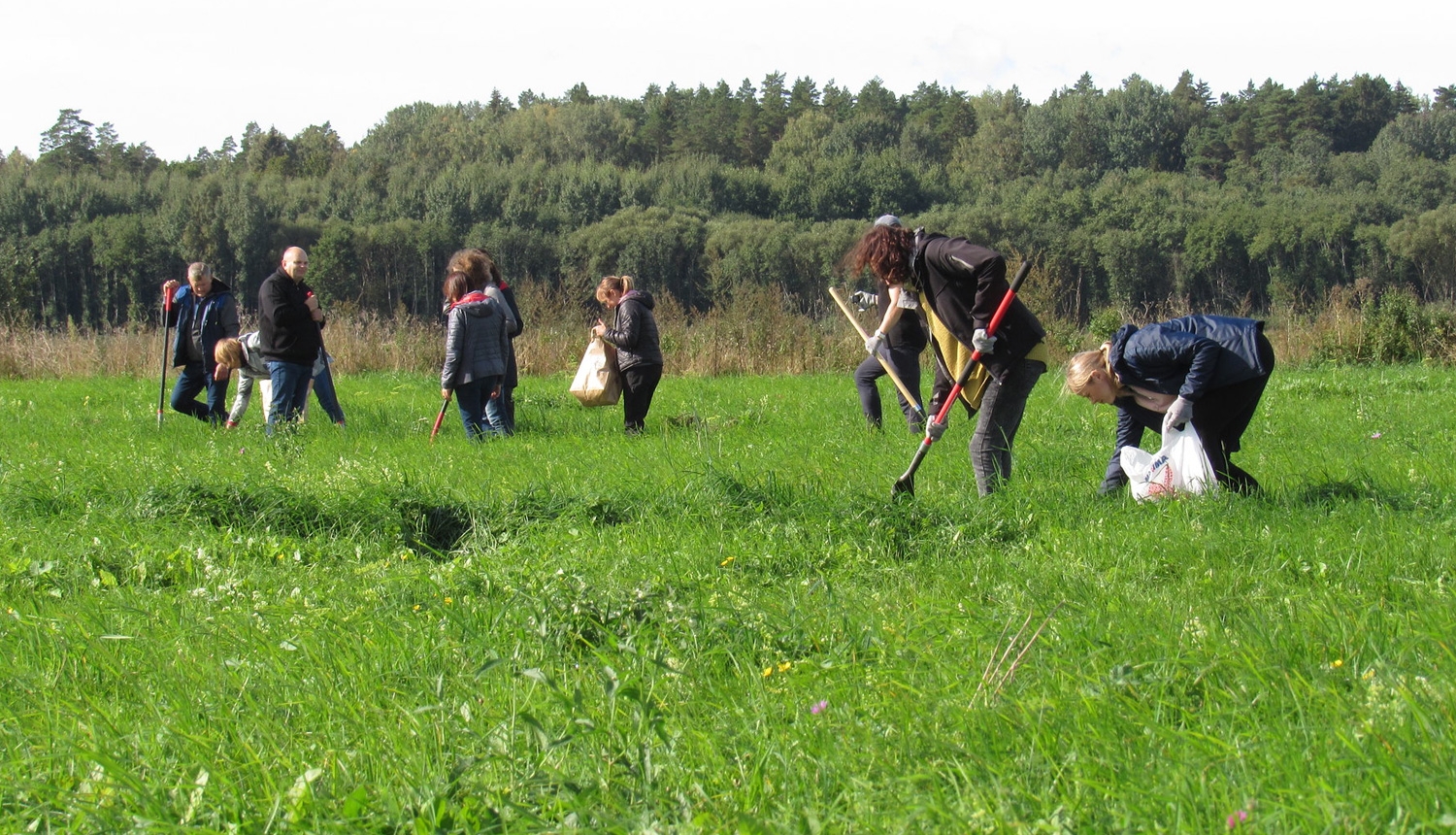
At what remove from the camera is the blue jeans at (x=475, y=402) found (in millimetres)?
10125

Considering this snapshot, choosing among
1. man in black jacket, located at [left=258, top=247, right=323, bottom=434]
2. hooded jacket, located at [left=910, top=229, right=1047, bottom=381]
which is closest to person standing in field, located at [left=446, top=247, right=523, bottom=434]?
man in black jacket, located at [left=258, top=247, right=323, bottom=434]

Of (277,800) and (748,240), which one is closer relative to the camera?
(277,800)

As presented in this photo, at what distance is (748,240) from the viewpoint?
228ft

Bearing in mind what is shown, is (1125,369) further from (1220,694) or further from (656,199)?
(656,199)

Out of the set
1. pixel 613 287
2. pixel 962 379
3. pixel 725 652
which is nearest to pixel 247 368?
pixel 613 287

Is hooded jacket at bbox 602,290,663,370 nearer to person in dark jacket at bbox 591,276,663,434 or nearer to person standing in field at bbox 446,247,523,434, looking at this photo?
person in dark jacket at bbox 591,276,663,434

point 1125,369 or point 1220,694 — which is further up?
point 1125,369

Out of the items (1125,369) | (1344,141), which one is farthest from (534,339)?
(1344,141)

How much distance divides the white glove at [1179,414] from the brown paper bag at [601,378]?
5.55 meters

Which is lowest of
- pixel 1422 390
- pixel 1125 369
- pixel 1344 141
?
pixel 1422 390

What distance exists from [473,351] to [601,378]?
1.17 meters

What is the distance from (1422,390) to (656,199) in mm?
75501

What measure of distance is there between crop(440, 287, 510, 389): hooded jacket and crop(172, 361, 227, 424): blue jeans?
2.80 m

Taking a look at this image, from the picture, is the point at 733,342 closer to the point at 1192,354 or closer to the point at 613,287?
the point at 613,287
